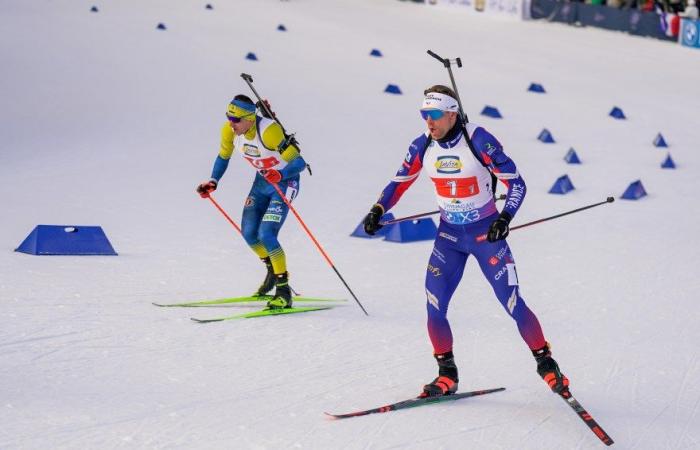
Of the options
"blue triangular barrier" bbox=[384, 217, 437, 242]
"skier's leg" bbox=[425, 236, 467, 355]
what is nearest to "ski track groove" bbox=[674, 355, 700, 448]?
"skier's leg" bbox=[425, 236, 467, 355]

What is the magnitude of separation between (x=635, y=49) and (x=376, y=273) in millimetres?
15674

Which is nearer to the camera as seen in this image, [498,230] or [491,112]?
[498,230]

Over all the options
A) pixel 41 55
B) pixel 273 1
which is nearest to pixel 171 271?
pixel 41 55

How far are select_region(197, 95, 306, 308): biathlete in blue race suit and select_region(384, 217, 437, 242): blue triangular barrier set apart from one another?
2578 millimetres

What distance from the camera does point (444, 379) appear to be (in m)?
6.76

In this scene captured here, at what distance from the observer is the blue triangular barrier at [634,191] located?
1314cm

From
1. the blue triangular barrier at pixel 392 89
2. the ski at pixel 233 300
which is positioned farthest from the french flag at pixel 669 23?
the ski at pixel 233 300

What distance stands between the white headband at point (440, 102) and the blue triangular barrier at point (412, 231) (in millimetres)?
4622

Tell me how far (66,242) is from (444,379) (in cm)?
447

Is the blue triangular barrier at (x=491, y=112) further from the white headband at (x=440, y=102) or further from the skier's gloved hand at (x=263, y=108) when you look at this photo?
the white headband at (x=440, y=102)

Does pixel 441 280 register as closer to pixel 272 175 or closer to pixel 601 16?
pixel 272 175

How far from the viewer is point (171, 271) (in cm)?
972

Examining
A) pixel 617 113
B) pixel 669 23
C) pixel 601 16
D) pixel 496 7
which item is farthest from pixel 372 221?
pixel 496 7

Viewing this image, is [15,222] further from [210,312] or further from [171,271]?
[210,312]
